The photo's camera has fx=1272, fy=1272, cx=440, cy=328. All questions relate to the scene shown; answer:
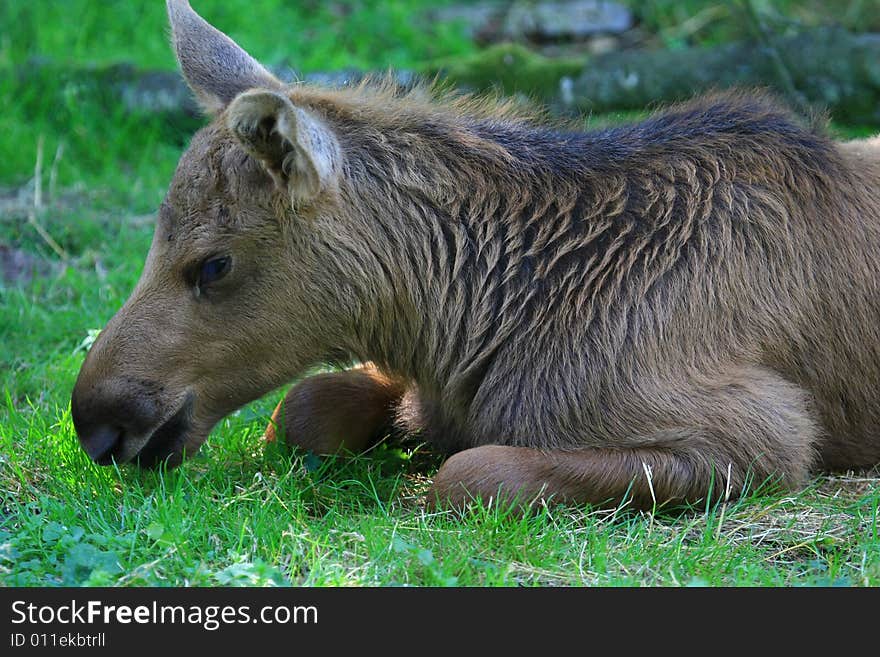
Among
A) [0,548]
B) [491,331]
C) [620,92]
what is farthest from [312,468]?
[620,92]

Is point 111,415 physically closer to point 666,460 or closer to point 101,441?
point 101,441

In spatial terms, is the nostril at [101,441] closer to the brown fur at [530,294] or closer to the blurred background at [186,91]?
the brown fur at [530,294]

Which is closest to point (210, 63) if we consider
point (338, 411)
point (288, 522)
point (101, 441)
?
point (338, 411)

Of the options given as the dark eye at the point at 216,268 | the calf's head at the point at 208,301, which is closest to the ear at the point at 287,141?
the calf's head at the point at 208,301

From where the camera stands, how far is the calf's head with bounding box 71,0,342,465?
5.38 metres

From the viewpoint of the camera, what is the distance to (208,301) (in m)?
5.46

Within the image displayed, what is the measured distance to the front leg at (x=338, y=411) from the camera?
6.02 meters

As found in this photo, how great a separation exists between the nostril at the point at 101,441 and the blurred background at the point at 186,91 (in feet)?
5.25

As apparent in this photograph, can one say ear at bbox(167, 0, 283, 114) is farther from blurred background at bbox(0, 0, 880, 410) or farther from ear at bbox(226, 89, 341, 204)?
blurred background at bbox(0, 0, 880, 410)

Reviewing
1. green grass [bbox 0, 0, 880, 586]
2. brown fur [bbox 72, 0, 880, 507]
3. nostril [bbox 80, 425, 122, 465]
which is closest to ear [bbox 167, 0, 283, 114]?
brown fur [bbox 72, 0, 880, 507]

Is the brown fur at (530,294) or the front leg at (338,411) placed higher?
the brown fur at (530,294)

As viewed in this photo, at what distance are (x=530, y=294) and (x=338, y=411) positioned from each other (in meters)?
1.18
